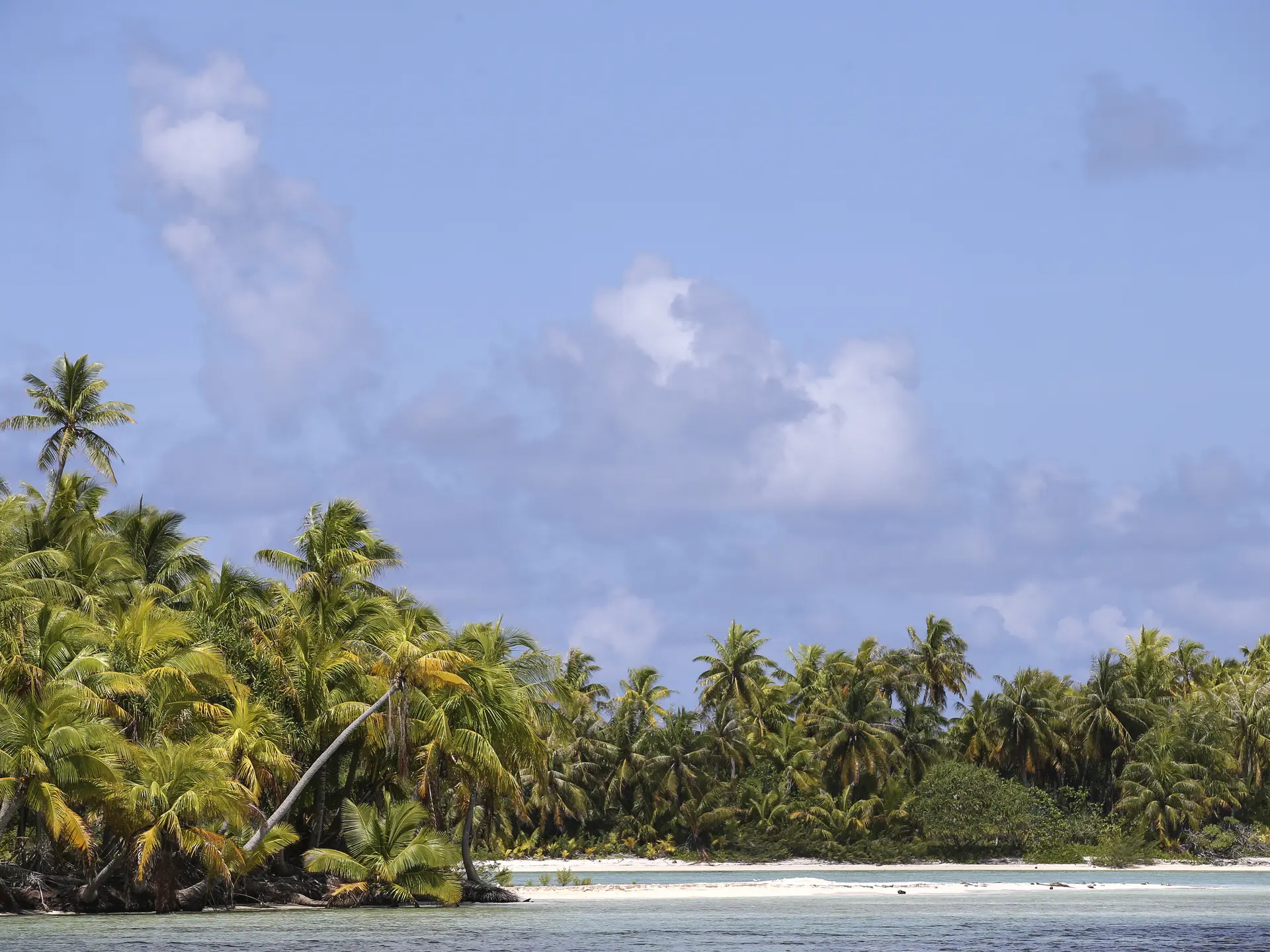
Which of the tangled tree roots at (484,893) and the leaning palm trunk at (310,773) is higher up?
the leaning palm trunk at (310,773)

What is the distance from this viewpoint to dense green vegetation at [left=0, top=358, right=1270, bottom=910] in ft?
102

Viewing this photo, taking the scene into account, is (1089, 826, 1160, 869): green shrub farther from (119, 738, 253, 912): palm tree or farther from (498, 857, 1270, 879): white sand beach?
(119, 738, 253, 912): palm tree

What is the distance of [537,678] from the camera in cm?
4172

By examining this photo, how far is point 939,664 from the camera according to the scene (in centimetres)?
7969

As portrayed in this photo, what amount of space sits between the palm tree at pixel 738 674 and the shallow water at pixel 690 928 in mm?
39670

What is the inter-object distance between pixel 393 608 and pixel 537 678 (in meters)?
4.95

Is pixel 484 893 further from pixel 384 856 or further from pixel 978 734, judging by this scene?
pixel 978 734

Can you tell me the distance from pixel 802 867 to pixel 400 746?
43114mm

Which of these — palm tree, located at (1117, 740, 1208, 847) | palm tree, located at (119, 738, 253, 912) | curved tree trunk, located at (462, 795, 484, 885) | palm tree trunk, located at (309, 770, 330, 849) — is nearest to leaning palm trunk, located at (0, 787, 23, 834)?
palm tree, located at (119, 738, 253, 912)

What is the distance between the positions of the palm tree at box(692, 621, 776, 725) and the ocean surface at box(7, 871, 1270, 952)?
39.3 m

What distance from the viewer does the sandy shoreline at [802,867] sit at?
66250mm

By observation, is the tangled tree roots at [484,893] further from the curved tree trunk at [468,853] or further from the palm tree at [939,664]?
the palm tree at [939,664]

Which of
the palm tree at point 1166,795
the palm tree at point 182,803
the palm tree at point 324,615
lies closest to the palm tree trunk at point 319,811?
the palm tree at point 324,615

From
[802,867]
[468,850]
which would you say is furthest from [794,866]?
[468,850]
